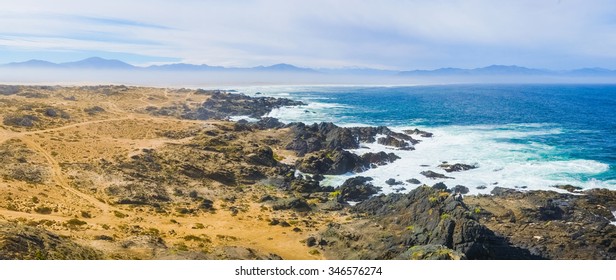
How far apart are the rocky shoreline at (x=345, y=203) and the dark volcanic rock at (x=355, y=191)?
0.10m

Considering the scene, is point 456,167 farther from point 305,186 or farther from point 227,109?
point 227,109

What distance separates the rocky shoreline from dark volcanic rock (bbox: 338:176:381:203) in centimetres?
10

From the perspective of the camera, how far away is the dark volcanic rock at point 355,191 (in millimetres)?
37344

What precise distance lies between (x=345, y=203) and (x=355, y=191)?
2.18m

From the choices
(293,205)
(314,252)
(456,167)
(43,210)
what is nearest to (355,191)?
(293,205)

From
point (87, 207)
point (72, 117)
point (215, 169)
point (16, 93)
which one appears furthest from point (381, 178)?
point (16, 93)

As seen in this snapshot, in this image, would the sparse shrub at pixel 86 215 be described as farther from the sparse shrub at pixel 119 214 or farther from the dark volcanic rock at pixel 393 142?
the dark volcanic rock at pixel 393 142

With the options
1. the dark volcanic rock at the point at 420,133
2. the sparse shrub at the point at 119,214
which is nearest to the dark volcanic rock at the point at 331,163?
the sparse shrub at the point at 119,214

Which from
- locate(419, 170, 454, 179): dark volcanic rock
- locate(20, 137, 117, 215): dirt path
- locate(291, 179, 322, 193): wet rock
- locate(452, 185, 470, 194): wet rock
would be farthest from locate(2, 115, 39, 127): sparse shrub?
locate(452, 185, 470, 194): wet rock

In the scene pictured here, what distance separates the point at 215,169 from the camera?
4341 cm

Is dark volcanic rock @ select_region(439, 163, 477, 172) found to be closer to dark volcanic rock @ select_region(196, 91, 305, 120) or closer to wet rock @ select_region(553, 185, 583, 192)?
wet rock @ select_region(553, 185, 583, 192)

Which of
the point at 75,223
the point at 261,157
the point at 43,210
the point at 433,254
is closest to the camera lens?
the point at 433,254

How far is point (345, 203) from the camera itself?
1431 inches

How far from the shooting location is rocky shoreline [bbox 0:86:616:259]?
2220 centimetres
